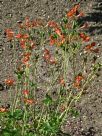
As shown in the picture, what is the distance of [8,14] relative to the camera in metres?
8.62

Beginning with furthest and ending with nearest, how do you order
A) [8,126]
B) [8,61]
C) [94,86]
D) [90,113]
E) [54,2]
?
[54,2] → [8,61] → [94,86] → [90,113] → [8,126]

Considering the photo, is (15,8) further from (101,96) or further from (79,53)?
(101,96)

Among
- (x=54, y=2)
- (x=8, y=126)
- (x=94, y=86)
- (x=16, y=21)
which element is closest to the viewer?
(x=8, y=126)

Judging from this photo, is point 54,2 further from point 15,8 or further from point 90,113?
point 90,113

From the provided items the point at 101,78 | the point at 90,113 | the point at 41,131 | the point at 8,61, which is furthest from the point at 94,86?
the point at 41,131

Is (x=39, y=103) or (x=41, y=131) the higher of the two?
(x=41, y=131)

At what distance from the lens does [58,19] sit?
27.7 ft

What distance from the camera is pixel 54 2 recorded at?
352 inches

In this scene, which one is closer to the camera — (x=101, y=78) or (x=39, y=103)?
(x=39, y=103)

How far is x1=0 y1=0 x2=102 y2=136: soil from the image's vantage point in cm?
570

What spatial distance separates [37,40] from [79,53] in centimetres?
89

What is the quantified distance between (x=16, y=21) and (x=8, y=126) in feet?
14.3

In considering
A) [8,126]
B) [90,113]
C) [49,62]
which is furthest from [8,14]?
[8,126]

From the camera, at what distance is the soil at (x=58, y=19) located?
18.7 ft
